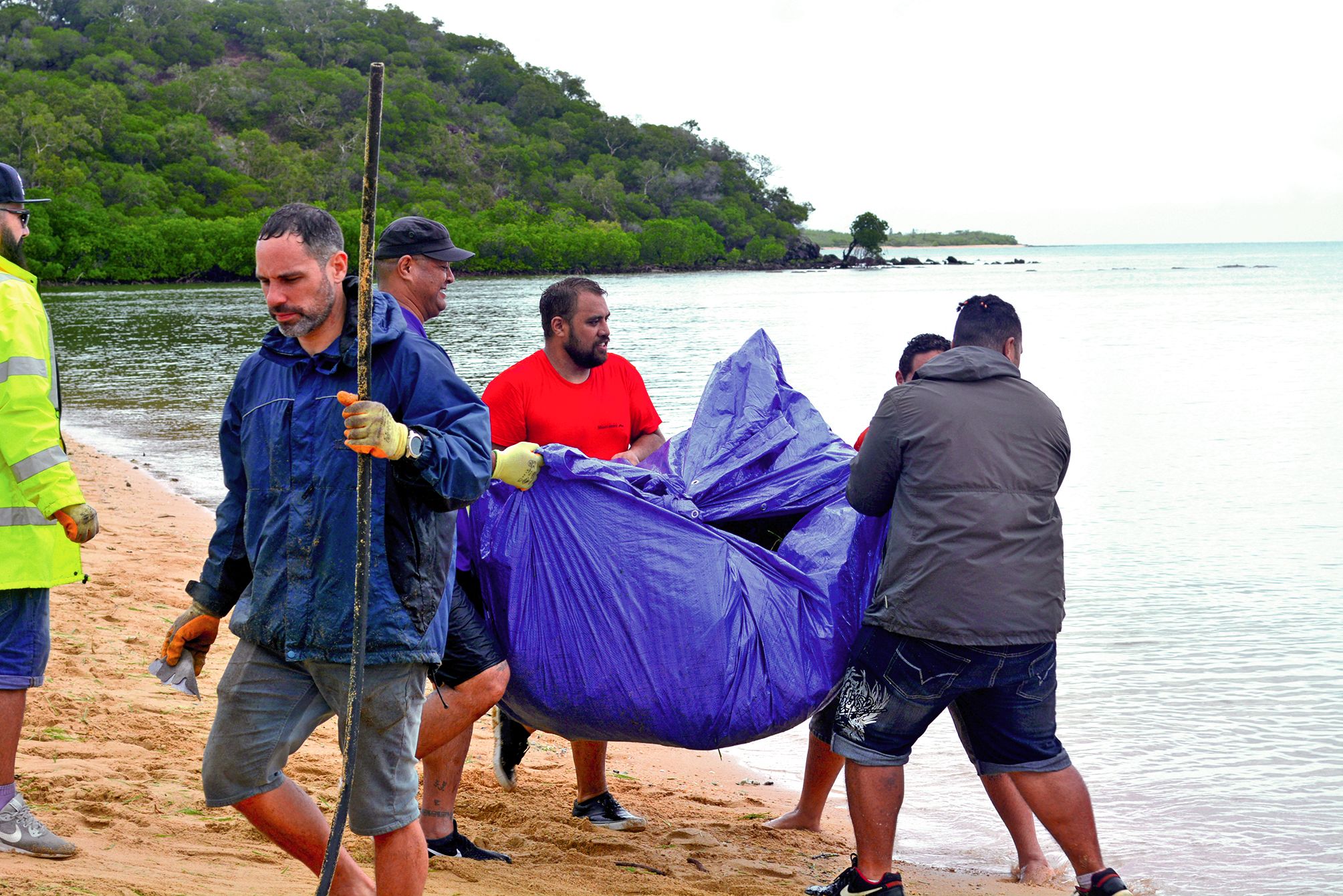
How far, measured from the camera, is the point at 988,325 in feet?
9.74

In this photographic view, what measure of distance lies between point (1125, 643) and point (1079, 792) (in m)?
3.22

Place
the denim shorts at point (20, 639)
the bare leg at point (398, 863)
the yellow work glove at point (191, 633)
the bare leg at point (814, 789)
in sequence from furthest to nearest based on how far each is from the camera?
the bare leg at point (814, 789) < the denim shorts at point (20, 639) < the yellow work glove at point (191, 633) < the bare leg at point (398, 863)

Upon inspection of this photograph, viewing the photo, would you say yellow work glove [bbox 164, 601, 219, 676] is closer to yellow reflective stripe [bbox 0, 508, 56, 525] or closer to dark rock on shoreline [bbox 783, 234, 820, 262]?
yellow reflective stripe [bbox 0, 508, 56, 525]

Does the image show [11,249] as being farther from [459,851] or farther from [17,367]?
[459,851]

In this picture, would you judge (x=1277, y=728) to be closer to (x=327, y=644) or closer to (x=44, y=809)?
(x=327, y=644)

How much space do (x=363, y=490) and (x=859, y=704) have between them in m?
1.39

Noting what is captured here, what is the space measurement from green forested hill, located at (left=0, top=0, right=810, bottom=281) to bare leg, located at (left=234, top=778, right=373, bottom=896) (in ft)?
209

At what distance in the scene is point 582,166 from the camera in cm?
11356

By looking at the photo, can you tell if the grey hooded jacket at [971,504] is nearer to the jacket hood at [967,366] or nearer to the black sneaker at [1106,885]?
the jacket hood at [967,366]

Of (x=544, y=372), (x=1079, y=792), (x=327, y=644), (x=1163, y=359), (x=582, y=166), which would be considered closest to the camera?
(x=327, y=644)

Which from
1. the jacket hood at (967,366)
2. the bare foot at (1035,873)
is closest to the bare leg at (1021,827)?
the bare foot at (1035,873)

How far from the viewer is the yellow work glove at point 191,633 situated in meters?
2.55

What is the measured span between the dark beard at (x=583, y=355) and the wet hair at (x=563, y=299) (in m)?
0.07

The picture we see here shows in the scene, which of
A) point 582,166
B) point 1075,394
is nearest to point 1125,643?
point 1075,394
